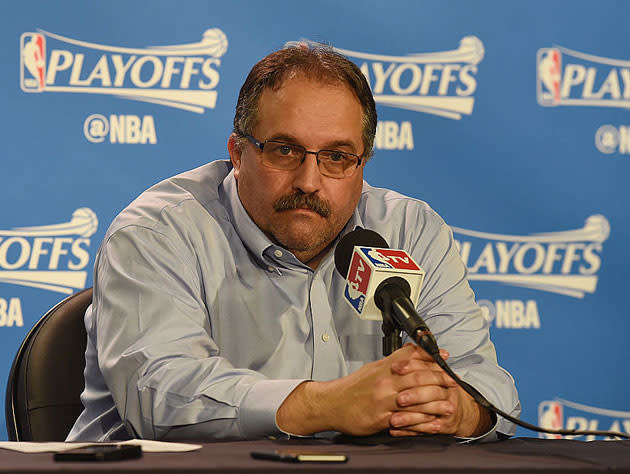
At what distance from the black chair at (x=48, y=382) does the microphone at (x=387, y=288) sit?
909mm

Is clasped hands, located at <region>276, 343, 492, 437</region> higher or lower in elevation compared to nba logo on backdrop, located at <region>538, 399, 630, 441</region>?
higher

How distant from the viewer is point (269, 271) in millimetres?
2291

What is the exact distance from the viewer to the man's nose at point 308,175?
221 centimetres

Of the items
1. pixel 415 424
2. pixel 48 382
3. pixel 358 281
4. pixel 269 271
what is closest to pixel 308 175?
pixel 269 271

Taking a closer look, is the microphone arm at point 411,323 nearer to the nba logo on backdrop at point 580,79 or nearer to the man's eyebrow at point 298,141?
the man's eyebrow at point 298,141

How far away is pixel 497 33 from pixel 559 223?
0.89 meters

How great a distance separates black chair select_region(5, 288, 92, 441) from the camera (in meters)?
2.21

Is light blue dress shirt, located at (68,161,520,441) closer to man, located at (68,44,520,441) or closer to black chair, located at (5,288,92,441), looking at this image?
man, located at (68,44,520,441)

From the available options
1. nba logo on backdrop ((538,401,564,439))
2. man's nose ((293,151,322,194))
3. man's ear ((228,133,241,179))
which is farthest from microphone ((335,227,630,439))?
nba logo on backdrop ((538,401,564,439))

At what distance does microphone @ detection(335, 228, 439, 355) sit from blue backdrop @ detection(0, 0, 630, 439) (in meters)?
1.93

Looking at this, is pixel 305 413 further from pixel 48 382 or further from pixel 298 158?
pixel 48 382

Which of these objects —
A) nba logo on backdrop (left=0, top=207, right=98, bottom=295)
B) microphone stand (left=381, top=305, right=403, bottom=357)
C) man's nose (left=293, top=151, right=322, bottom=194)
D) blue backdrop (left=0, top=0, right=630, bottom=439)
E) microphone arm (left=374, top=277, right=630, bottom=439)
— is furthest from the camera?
blue backdrop (left=0, top=0, right=630, bottom=439)

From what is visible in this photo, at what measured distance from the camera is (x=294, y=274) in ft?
7.53

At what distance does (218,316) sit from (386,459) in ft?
3.47
